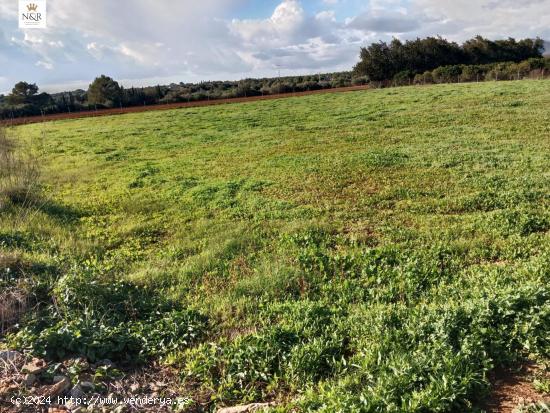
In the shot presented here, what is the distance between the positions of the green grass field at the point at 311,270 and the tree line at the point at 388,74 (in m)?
28.8

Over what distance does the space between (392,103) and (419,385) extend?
21.9 metres

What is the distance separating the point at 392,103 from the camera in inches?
918

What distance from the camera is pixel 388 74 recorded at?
163ft

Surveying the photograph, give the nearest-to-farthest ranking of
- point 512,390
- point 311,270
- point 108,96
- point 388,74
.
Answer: point 512,390 < point 311,270 < point 108,96 < point 388,74

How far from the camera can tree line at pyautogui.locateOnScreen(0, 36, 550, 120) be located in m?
38.0

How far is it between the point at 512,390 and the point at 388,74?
50.6 m

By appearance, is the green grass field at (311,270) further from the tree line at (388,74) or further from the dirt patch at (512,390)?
the tree line at (388,74)

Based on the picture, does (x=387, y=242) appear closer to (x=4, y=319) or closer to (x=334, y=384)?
(x=334, y=384)

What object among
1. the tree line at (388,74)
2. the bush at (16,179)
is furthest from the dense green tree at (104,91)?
the bush at (16,179)

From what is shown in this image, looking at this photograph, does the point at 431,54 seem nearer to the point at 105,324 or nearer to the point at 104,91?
the point at 104,91

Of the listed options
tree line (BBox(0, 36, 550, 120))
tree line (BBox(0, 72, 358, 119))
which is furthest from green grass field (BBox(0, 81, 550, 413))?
tree line (BBox(0, 72, 358, 119))

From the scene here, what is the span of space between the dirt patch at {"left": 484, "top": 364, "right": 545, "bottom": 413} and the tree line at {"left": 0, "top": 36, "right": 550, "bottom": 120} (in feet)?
119

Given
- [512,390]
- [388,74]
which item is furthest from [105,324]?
[388,74]

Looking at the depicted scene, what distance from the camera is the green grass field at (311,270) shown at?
3.48 m
